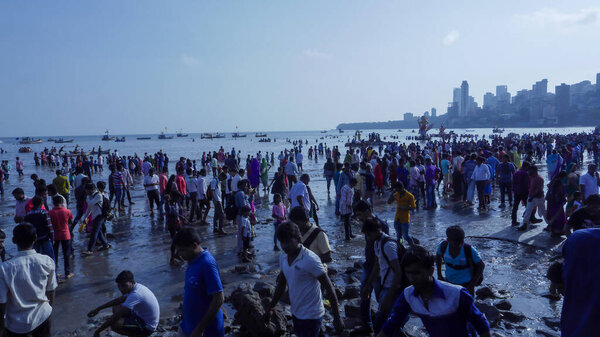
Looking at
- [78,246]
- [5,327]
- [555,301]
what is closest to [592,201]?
[555,301]

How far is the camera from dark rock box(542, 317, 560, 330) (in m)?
4.81

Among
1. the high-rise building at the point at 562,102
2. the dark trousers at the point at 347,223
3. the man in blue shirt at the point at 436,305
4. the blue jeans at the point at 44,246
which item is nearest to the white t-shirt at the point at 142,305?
the man in blue shirt at the point at 436,305

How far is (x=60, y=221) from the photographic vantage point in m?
6.89

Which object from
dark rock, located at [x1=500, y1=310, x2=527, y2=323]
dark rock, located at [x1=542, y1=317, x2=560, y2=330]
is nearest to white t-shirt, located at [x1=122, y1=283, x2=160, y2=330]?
dark rock, located at [x1=500, y1=310, x2=527, y2=323]

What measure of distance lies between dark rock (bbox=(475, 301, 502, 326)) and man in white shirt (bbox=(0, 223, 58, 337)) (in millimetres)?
5173

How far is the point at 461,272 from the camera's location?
397 centimetres

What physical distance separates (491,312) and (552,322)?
0.74 metres

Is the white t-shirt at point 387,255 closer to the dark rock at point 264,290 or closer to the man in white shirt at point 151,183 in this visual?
the dark rock at point 264,290

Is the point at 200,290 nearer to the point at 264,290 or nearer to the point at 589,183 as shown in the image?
the point at 264,290

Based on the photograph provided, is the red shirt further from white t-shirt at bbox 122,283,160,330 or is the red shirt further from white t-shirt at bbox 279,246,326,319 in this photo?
white t-shirt at bbox 279,246,326,319

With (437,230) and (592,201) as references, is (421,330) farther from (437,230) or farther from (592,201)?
(437,230)

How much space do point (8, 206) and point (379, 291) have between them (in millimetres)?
18680

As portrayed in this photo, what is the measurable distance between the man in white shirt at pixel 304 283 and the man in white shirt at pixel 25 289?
92.6 inches

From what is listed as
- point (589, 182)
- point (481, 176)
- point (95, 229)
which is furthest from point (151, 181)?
point (589, 182)
